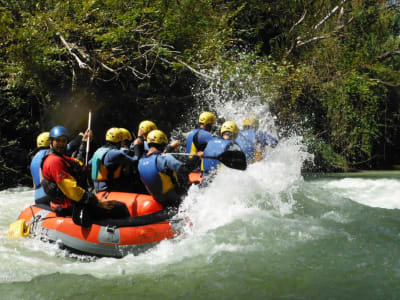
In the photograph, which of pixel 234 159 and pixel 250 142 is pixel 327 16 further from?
pixel 234 159

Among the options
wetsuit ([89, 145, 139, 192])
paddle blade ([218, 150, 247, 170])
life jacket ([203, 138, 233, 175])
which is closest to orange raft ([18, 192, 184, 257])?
wetsuit ([89, 145, 139, 192])

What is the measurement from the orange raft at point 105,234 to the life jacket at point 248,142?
2.65 meters

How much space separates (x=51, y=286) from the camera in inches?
145

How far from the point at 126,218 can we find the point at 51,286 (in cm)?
126

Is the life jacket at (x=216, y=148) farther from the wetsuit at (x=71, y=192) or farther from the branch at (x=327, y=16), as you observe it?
the branch at (x=327, y=16)

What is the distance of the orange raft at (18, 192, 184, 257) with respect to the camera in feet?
15.0

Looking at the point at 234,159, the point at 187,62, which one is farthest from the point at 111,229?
the point at 187,62

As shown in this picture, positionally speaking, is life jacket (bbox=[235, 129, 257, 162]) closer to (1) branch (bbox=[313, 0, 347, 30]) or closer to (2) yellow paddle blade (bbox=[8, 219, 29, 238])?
(2) yellow paddle blade (bbox=[8, 219, 29, 238])

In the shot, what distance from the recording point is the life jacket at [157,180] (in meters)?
4.89

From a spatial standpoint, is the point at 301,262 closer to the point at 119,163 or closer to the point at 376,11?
the point at 119,163

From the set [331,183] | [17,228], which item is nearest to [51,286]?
[17,228]

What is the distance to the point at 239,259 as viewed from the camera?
4301mm

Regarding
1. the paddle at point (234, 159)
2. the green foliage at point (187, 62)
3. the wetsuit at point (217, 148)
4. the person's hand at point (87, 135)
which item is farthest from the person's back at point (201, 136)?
the green foliage at point (187, 62)

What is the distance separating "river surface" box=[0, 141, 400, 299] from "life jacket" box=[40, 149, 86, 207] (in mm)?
524
